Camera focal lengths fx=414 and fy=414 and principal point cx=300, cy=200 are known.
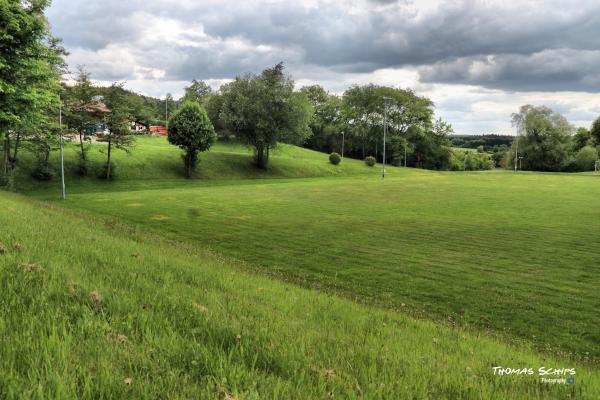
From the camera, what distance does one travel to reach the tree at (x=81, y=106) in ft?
163

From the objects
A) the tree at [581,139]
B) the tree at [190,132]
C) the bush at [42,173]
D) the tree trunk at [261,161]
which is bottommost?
the bush at [42,173]

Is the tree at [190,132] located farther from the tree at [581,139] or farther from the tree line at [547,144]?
the tree at [581,139]

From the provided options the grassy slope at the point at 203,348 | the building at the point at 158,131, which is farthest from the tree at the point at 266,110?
the grassy slope at the point at 203,348

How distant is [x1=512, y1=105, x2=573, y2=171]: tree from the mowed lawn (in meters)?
96.3

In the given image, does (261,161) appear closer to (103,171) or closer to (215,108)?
(215,108)

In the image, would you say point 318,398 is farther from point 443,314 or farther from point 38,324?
point 443,314

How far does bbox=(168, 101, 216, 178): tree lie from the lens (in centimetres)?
5831

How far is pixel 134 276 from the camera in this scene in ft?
21.3

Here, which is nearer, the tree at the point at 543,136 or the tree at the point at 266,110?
the tree at the point at 266,110

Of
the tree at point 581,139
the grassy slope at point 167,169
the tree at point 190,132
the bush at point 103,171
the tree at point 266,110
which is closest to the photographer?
the grassy slope at point 167,169

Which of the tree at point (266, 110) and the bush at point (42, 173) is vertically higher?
the tree at point (266, 110)

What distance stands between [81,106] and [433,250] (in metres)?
48.6

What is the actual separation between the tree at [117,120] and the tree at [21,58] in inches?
925

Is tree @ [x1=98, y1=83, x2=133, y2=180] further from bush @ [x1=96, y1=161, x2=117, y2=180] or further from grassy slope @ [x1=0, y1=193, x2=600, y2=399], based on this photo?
grassy slope @ [x1=0, y1=193, x2=600, y2=399]
